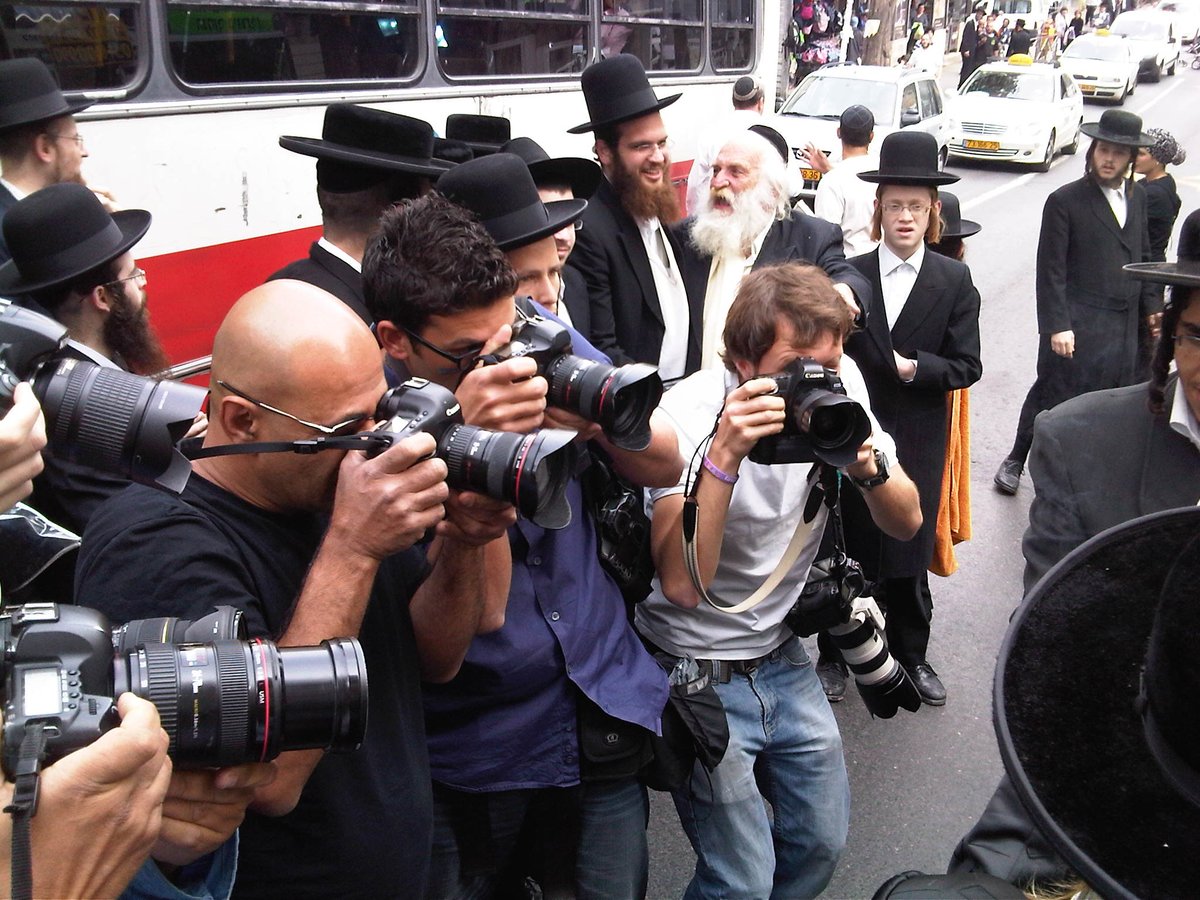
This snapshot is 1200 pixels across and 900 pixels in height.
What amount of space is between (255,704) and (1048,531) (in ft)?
4.98

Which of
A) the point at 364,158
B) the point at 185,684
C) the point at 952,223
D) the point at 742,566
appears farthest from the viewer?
the point at 952,223

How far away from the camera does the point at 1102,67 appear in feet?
82.5

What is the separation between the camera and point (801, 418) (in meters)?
2.32

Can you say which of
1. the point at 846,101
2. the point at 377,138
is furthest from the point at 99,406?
the point at 846,101

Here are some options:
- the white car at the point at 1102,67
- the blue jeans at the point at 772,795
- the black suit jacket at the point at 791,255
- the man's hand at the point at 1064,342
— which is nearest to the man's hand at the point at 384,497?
the blue jeans at the point at 772,795

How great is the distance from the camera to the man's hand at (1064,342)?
553 centimetres

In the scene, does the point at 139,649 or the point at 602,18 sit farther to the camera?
the point at 602,18

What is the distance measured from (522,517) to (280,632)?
523 mm

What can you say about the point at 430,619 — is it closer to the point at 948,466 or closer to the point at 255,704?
the point at 255,704

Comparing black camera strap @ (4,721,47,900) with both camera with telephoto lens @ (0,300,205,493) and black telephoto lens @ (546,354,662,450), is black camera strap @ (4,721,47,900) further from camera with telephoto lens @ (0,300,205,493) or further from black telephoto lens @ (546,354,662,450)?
black telephoto lens @ (546,354,662,450)

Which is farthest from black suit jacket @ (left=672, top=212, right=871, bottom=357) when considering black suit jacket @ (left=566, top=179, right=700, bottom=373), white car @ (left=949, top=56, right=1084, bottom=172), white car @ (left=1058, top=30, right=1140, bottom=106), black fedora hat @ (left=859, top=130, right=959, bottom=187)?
white car @ (left=1058, top=30, right=1140, bottom=106)

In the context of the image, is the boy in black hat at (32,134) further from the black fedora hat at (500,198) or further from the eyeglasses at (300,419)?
the eyeglasses at (300,419)

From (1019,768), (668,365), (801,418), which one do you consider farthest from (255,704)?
(668,365)

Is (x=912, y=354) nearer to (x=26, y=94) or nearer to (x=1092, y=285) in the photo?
(x=1092, y=285)
